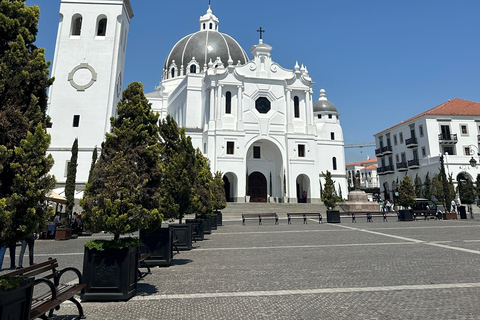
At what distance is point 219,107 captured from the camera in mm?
37188

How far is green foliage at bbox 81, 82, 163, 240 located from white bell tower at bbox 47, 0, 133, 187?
21.6 m

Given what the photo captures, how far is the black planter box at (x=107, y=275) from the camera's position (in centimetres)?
518

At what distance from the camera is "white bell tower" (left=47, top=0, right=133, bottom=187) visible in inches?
1034

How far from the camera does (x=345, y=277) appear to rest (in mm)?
6473

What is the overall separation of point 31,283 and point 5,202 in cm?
91

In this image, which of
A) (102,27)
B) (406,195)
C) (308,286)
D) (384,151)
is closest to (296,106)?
(406,195)

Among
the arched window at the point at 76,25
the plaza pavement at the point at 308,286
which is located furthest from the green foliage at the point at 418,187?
the arched window at the point at 76,25

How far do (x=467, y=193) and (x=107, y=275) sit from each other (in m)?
42.7

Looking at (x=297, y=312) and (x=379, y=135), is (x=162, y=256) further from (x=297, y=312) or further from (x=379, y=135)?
(x=379, y=135)

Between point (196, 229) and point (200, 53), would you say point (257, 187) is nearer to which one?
point (200, 53)

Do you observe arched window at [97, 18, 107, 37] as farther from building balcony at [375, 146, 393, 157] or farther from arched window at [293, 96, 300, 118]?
building balcony at [375, 146, 393, 157]

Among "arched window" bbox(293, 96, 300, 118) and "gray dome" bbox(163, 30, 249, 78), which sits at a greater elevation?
"gray dome" bbox(163, 30, 249, 78)

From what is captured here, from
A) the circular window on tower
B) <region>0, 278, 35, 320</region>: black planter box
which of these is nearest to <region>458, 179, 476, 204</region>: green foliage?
the circular window on tower

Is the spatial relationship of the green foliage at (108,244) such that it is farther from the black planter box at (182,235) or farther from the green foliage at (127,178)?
the black planter box at (182,235)
